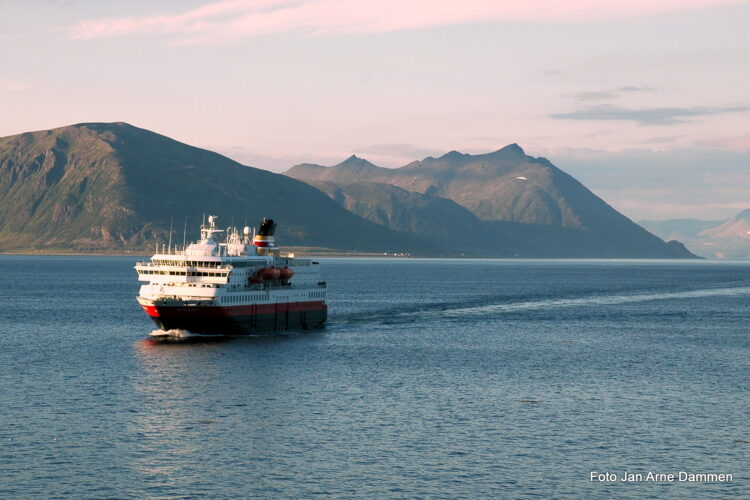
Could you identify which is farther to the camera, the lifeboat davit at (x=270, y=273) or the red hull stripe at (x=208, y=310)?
the lifeboat davit at (x=270, y=273)

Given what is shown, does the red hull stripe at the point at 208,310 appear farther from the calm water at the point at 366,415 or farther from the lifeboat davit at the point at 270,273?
the calm water at the point at 366,415

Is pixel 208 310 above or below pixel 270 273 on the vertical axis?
below

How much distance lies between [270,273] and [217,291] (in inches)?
466

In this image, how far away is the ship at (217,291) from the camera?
4367 inches

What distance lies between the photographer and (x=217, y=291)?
111m

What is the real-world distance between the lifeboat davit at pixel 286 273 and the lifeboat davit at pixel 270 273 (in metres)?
1.02

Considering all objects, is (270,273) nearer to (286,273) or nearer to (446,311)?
(286,273)

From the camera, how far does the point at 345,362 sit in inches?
3883

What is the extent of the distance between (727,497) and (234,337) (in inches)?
2931

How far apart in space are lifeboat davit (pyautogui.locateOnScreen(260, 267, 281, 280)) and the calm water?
25.6ft

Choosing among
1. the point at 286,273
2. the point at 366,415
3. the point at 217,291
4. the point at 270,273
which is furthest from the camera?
the point at 286,273

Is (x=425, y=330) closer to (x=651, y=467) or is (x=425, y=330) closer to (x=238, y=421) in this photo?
(x=238, y=421)

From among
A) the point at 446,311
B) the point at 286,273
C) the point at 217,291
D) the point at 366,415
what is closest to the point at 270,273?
the point at 286,273

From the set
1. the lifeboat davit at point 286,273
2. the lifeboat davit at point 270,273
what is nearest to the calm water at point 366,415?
the lifeboat davit at point 270,273
